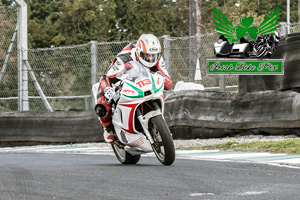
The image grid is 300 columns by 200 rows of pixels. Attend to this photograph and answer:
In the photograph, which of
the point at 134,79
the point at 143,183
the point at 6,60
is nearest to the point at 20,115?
the point at 6,60

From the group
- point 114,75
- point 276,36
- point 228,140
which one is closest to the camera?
point 114,75

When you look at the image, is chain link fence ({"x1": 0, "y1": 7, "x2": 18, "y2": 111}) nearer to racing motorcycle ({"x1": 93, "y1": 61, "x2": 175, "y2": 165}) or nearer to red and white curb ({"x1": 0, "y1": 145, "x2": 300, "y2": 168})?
red and white curb ({"x1": 0, "y1": 145, "x2": 300, "y2": 168})

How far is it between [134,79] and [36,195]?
2906 millimetres

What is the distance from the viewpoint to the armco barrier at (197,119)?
533 inches

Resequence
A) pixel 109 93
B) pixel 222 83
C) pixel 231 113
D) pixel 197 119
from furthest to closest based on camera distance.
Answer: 1. pixel 222 83
2. pixel 197 119
3. pixel 231 113
4. pixel 109 93

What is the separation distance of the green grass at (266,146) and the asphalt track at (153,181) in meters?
2.21

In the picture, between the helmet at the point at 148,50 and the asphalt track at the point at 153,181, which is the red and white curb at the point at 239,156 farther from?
the helmet at the point at 148,50

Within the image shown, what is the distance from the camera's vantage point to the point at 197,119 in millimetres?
14734

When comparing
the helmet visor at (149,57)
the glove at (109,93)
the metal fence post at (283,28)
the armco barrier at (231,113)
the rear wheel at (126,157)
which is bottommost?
the rear wheel at (126,157)

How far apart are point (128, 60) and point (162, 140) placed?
4.29 ft

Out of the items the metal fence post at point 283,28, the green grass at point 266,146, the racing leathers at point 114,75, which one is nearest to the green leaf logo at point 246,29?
the metal fence post at point 283,28

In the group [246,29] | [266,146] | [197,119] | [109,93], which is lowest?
[266,146]

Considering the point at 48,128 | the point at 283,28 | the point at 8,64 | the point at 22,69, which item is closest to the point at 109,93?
the point at 283,28

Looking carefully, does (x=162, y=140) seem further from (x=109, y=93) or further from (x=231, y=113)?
(x=231, y=113)
